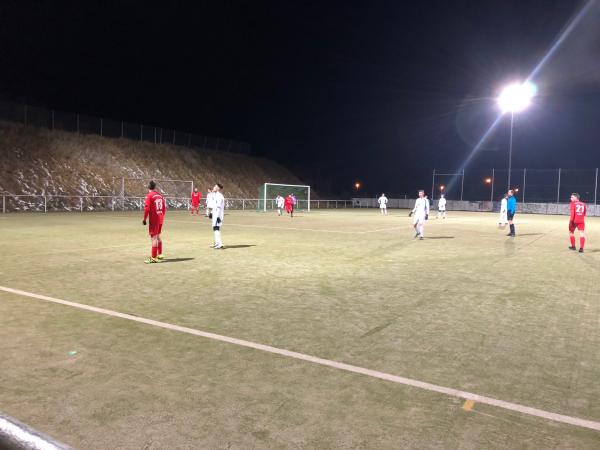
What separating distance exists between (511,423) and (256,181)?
61634 millimetres

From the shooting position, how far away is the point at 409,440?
3.14 m

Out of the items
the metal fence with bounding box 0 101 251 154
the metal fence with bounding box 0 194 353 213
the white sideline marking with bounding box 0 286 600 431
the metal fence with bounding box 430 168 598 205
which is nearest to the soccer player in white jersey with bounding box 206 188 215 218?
the white sideline marking with bounding box 0 286 600 431

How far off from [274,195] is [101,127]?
67.7 ft

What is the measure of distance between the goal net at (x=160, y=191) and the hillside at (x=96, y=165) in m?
0.14

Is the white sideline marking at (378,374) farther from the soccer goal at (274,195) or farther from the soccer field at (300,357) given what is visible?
the soccer goal at (274,195)

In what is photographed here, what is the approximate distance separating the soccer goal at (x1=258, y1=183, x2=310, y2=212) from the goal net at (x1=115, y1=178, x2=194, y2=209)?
748 cm

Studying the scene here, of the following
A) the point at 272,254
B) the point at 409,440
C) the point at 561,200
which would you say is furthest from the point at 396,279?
the point at 561,200

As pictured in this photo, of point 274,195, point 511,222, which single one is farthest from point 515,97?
point 274,195

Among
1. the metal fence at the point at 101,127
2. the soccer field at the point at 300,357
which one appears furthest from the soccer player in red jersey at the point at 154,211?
the metal fence at the point at 101,127

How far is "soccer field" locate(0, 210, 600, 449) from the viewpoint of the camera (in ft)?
10.8

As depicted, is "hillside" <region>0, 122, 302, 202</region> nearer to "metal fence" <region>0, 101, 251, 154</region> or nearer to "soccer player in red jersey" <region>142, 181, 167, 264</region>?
"metal fence" <region>0, 101, 251, 154</region>

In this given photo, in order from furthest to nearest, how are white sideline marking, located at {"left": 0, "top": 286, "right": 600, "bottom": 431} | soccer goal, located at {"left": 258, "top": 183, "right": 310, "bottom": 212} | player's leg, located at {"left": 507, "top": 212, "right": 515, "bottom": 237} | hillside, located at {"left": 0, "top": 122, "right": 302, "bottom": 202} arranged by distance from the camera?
soccer goal, located at {"left": 258, "top": 183, "right": 310, "bottom": 212} < hillside, located at {"left": 0, "top": 122, "right": 302, "bottom": 202} < player's leg, located at {"left": 507, "top": 212, "right": 515, "bottom": 237} < white sideline marking, located at {"left": 0, "top": 286, "right": 600, "bottom": 431}

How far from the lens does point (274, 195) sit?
2211 inches

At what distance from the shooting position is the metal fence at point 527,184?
61.4 metres
